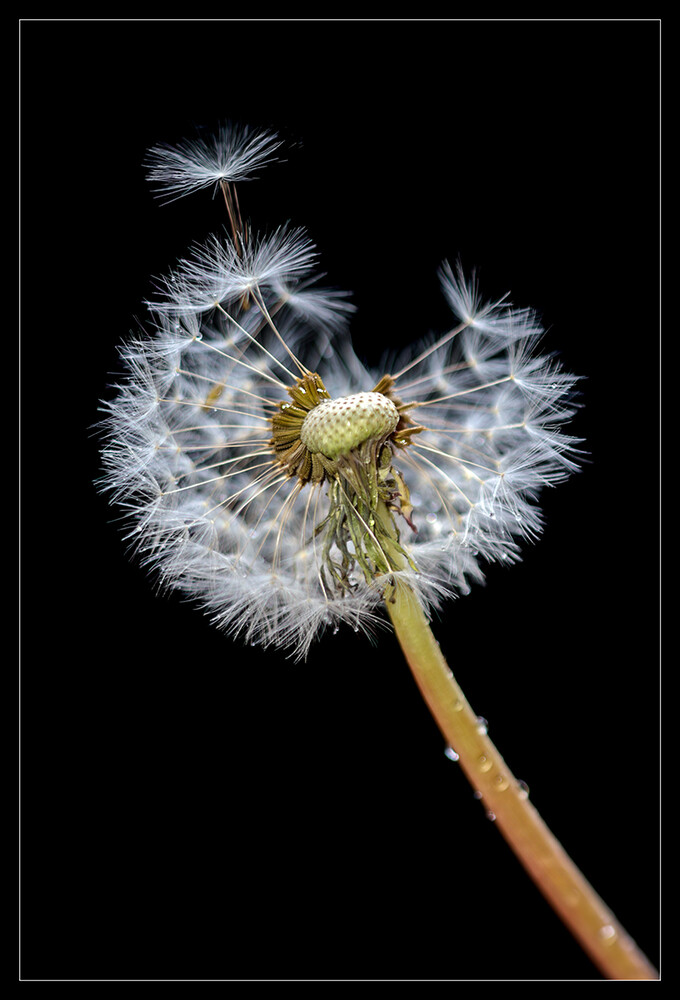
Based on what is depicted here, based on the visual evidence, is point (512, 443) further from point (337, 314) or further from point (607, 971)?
point (607, 971)

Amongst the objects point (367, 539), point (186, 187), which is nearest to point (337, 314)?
point (186, 187)

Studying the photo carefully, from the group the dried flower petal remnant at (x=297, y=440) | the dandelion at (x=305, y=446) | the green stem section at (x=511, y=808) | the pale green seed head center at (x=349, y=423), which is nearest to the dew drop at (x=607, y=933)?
the green stem section at (x=511, y=808)

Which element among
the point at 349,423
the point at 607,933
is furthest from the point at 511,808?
the point at 349,423

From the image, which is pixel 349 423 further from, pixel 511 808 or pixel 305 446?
pixel 511 808

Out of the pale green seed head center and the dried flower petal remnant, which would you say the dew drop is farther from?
the pale green seed head center

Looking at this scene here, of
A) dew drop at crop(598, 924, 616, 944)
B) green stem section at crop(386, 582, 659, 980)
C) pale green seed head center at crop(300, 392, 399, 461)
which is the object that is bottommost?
dew drop at crop(598, 924, 616, 944)

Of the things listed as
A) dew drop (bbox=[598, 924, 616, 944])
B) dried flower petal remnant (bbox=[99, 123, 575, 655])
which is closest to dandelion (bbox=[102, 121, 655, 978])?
dried flower petal remnant (bbox=[99, 123, 575, 655])

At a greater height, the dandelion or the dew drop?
the dandelion

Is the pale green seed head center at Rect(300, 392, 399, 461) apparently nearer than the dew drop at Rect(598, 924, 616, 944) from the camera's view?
No
